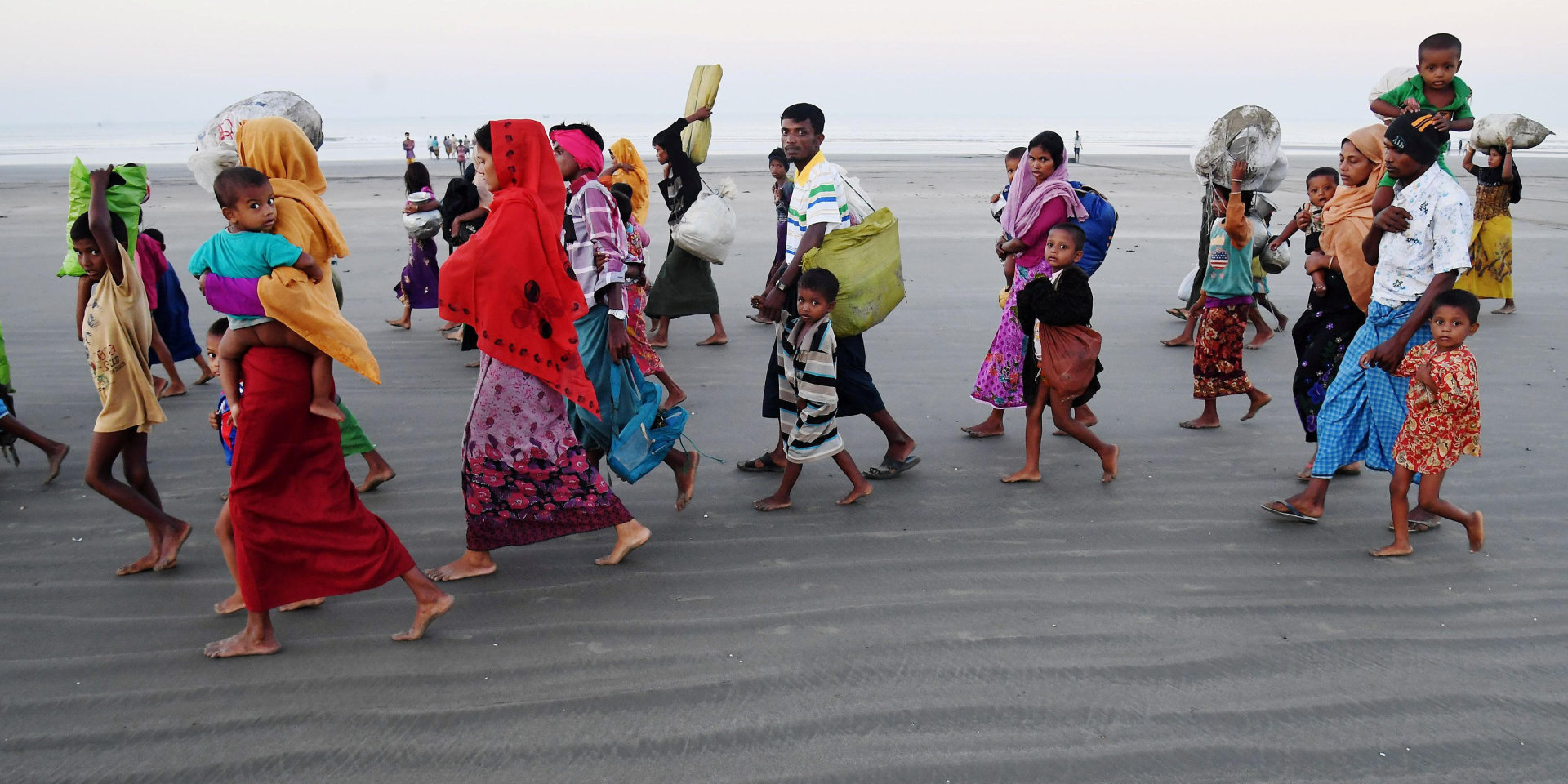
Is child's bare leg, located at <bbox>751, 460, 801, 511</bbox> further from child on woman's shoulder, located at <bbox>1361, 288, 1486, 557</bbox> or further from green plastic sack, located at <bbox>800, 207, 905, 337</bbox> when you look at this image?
child on woman's shoulder, located at <bbox>1361, 288, 1486, 557</bbox>

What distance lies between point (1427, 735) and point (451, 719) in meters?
2.96

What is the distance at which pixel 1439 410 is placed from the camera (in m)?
4.18

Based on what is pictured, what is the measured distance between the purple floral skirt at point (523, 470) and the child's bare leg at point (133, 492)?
1312mm

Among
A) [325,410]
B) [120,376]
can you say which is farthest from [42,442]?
[325,410]

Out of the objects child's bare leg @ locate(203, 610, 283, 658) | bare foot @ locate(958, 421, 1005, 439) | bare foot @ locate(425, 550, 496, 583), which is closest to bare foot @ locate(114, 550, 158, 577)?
→ child's bare leg @ locate(203, 610, 283, 658)

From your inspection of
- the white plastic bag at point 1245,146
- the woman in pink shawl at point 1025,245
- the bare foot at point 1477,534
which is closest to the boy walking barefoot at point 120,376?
the woman in pink shawl at point 1025,245

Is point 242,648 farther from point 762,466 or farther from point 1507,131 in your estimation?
point 1507,131

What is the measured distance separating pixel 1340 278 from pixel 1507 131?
18.7 ft

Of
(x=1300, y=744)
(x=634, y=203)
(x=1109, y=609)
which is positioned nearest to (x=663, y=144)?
(x=634, y=203)

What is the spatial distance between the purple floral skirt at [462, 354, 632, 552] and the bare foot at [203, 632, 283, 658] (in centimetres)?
80

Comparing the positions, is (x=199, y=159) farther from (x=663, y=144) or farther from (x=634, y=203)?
(x=634, y=203)

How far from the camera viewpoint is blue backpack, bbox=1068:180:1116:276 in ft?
18.8

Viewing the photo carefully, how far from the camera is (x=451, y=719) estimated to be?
10.4 feet

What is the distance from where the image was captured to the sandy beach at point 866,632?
3.01 m
